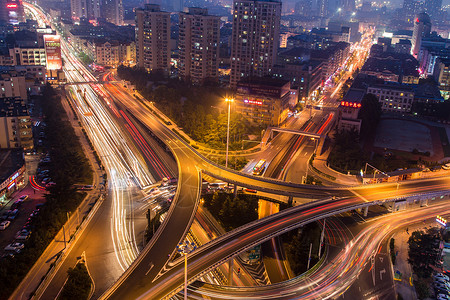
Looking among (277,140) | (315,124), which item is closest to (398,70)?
(315,124)

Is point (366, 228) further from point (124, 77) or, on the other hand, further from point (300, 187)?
point (124, 77)

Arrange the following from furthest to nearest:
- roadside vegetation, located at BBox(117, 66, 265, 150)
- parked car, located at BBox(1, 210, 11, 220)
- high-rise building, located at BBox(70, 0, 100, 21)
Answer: high-rise building, located at BBox(70, 0, 100, 21)
roadside vegetation, located at BBox(117, 66, 265, 150)
parked car, located at BBox(1, 210, 11, 220)

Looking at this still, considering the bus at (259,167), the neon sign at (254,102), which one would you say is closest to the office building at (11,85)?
the neon sign at (254,102)

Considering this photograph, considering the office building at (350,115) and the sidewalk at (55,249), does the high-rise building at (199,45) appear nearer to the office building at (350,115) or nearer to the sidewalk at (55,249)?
the office building at (350,115)

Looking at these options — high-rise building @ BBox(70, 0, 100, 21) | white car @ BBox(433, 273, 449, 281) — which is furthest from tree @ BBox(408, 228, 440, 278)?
high-rise building @ BBox(70, 0, 100, 21)

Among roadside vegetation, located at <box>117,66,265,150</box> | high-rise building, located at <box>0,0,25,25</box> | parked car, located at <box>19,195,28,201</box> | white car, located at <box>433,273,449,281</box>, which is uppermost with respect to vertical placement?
high-rise building, located at <box>0,0,25,25</box>

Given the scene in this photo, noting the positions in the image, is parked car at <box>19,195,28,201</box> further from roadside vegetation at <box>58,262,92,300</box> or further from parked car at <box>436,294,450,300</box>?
parked car at <box>436,294,450,300</box>
